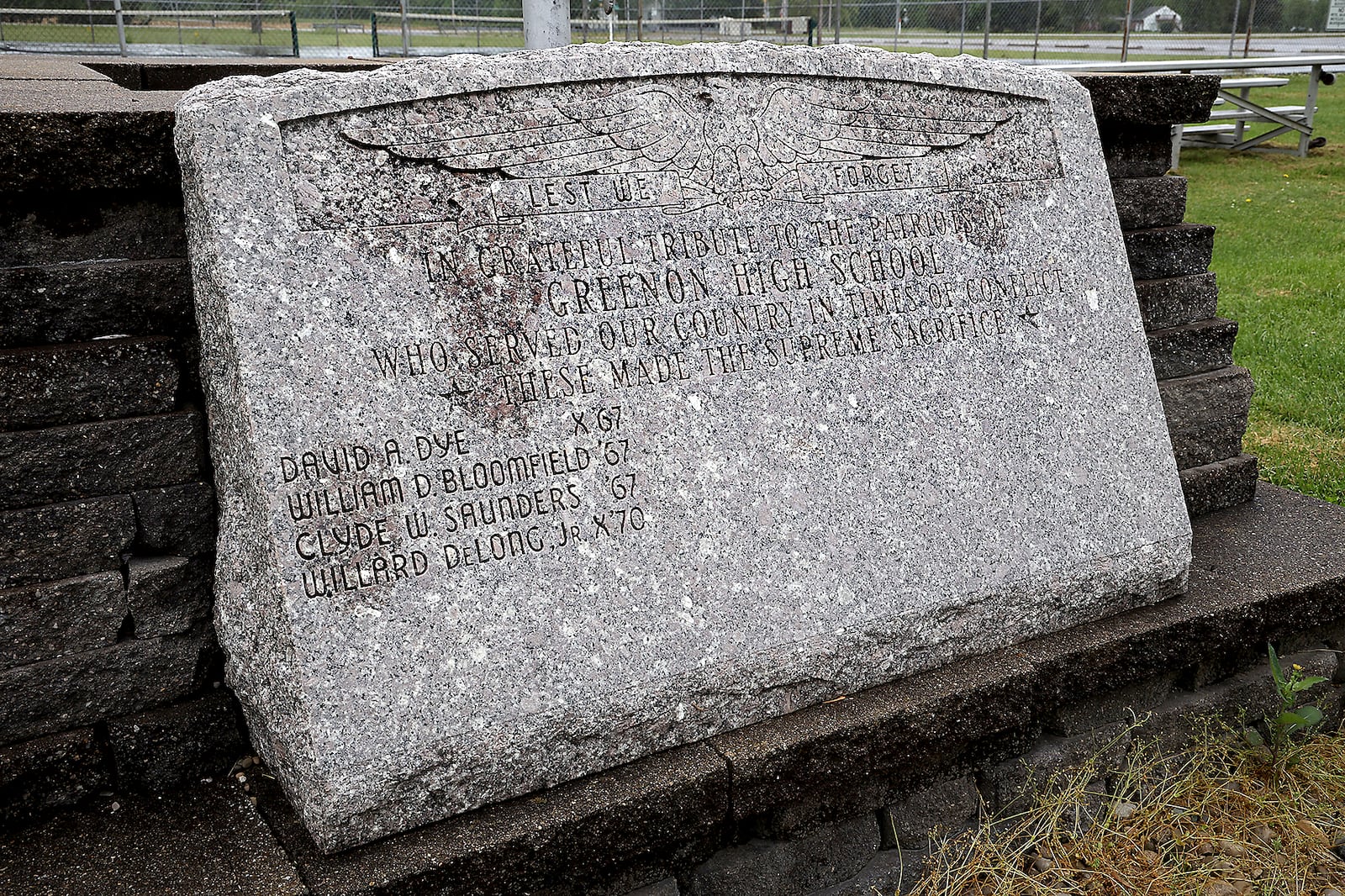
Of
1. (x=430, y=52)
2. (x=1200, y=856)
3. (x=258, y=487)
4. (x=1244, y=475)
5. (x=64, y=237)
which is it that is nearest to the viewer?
(x=258, y=487)

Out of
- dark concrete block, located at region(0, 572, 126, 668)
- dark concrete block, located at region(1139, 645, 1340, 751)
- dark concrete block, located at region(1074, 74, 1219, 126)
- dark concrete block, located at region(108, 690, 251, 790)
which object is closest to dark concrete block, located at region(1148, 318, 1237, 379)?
dark concrete block, located at region(1074, 74, 1219, 126)

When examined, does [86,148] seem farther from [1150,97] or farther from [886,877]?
[1150,97]

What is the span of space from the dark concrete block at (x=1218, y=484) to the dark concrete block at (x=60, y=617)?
2588mm

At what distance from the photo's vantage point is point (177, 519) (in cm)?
196

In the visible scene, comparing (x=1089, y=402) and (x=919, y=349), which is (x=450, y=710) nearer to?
(x=919, y=349)

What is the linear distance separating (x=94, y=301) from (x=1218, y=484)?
277 cm

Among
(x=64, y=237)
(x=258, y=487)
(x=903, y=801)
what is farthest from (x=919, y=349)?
(x=64, y=237)

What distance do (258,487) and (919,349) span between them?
133cm

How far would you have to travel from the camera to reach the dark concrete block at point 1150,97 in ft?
9.04

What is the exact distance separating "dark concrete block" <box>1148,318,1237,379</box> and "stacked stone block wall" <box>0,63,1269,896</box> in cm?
123

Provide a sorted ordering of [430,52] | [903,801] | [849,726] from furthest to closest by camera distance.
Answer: [430,52], [903,801], [849,726]

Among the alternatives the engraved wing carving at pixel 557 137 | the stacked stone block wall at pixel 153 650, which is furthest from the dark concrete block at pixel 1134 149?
the stacked stone block wall at pixel 153 650

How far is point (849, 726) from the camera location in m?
2.00

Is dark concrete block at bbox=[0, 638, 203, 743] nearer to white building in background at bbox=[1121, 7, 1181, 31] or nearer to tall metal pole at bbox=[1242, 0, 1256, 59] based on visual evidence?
tall metal pole at bbox=[1242, 0, 1256, 59]
